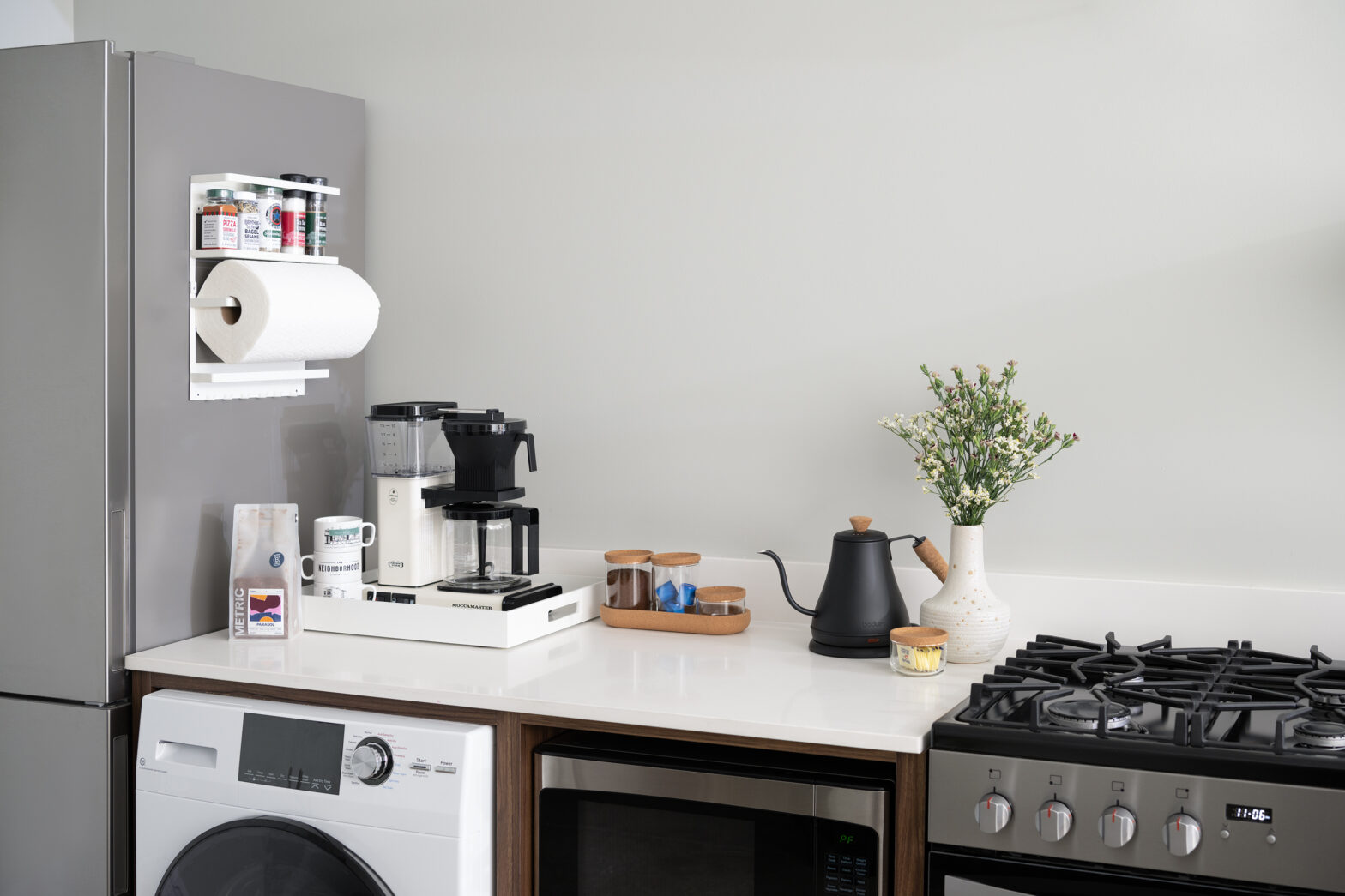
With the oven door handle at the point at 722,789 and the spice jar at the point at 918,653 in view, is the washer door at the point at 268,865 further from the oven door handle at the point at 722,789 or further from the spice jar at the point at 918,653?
the spice jar at the point at 918,653

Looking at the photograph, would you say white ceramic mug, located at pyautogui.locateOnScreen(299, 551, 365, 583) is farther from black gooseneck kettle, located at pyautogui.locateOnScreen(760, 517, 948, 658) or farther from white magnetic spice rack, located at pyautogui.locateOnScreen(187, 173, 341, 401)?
black gooseneck kettle, located at pyautogui.locateOnScreen(760, 517, 948, 658)

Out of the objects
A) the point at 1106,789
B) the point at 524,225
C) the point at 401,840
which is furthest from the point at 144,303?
the point at 1106,789

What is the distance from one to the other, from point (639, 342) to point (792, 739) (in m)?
1.04

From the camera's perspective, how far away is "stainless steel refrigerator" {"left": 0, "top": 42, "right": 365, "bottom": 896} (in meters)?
2.04

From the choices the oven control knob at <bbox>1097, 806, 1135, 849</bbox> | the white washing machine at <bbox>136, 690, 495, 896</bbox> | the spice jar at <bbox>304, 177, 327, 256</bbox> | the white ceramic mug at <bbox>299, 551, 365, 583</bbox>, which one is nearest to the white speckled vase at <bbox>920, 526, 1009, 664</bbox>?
the oven control knob at <bbox>1097, 806, 1135, 849</bbox>

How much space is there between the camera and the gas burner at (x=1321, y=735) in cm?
147

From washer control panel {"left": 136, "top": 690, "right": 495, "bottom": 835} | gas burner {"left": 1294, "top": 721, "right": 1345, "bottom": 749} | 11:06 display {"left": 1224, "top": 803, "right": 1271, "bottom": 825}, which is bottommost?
washer control panel {"left": 136, "top": 690, "right": 495, "bottom": 835}

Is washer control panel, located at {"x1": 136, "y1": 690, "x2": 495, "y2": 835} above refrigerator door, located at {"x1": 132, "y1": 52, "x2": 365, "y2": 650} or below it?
below

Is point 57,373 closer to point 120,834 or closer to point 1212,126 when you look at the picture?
point 120,834

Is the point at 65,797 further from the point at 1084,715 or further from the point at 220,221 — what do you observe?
the point at 1084,715

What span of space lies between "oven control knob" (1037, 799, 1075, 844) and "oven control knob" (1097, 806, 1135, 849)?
0.13 feet

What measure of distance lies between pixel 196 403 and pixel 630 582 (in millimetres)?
846

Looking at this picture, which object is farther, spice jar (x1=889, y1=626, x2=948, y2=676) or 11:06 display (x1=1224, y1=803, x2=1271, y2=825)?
spice jar (x1=889, y1=626, x2=948, y2=676)

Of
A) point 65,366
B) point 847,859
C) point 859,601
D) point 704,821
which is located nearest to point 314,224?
point 65,366
